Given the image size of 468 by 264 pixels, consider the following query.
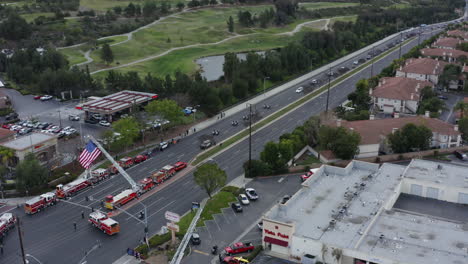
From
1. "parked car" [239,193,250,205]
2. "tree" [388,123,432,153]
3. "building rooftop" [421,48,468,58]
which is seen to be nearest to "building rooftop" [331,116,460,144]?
"tree" [388,123,432,153]

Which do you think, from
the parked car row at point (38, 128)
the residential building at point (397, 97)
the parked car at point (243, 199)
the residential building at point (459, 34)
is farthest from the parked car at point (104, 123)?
the residential building at point (459, 34)

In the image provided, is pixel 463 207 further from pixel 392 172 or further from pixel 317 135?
pixel 317 135

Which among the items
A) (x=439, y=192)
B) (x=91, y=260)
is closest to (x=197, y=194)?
(x=91, y=260)

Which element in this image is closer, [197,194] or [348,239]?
[348,239]

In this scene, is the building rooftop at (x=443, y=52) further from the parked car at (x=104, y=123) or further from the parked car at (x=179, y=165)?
the parked car at (x=179, y=165)

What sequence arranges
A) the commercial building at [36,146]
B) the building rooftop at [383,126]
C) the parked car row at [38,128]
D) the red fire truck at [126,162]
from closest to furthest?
the commercial building at [36,146] → the red fire truck at [126,162] → the building rooftop at [383,126] → the parked car row at [38,128]

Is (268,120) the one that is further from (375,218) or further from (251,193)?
(375,218)

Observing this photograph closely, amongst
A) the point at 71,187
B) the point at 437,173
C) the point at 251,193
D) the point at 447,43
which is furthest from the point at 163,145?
the point at 447,43
